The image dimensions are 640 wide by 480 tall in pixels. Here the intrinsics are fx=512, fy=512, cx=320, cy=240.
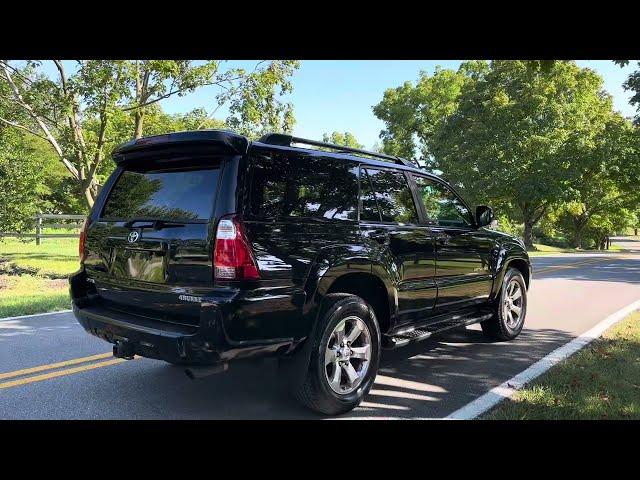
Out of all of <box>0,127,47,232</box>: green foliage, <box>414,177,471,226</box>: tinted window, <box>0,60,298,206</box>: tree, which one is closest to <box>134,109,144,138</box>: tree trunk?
<box>0,60,298,206</box>: tree

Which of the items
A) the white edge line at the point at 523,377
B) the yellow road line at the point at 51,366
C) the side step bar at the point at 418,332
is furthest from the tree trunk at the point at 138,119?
the white edge line at the point at 523,377

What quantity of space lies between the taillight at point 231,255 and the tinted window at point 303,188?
0.76ft

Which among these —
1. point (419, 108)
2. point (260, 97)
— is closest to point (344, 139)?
point (419, 108)

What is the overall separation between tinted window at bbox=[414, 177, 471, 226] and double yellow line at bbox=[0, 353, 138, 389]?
3619mm

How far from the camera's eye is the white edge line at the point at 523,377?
4074mm

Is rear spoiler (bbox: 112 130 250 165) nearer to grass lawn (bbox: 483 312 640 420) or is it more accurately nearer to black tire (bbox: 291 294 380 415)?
black tire (bbox: 291 294 380 415)

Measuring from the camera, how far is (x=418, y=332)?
491 centimetres

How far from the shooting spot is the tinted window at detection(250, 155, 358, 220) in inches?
144

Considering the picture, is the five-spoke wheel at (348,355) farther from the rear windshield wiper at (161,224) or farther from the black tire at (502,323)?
the black tire at (502,323)

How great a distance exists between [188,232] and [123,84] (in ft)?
35.1

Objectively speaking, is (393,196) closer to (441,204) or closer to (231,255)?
(441,204)
